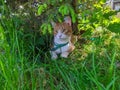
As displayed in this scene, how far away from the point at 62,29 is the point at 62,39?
77 millimetres

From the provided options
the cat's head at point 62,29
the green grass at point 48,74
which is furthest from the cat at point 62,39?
the green grass at point 48,74

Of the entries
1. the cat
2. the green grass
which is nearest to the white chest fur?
the cat

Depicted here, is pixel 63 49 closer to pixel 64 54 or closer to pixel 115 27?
pixel 64 54

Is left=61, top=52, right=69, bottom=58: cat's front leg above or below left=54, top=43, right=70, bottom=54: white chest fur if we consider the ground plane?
below

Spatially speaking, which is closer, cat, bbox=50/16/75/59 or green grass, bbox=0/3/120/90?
green grass, bbox=0/3/120/90

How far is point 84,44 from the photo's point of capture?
8.91 ft

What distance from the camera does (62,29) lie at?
7.65 feet

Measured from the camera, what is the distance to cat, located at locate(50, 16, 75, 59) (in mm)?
2332

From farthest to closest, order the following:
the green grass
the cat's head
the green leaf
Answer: the green leaf, the cat's head, the green grass

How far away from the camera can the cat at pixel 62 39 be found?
2332 millimetres

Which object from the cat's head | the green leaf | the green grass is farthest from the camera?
the green leaf

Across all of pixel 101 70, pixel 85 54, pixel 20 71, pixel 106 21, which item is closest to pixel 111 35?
pixel 106 21

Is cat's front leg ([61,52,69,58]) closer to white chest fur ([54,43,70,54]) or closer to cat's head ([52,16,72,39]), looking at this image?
white chest fur ([54,43,70,54])

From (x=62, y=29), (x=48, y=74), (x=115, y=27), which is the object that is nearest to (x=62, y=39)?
(x=62, y=29)
